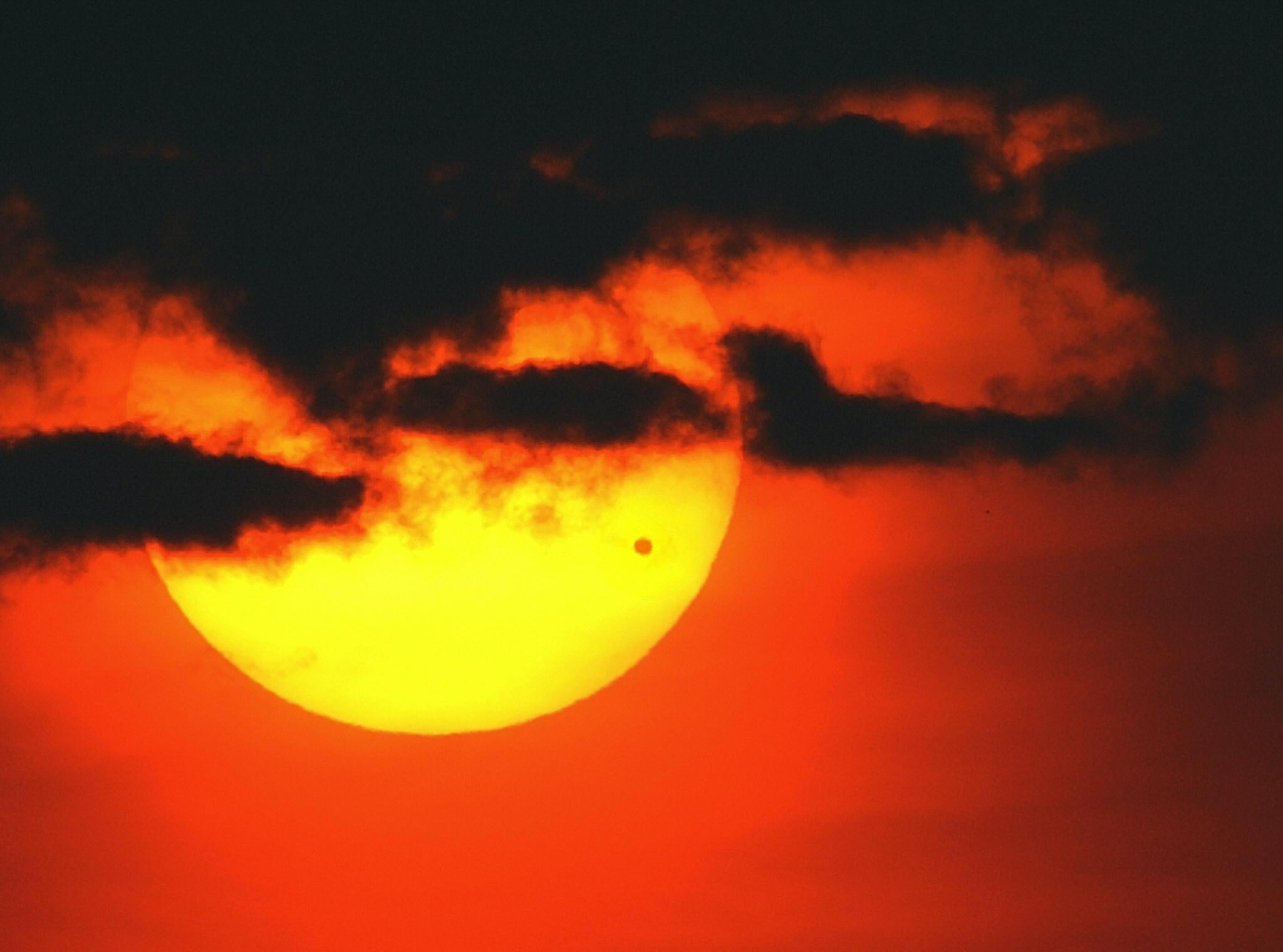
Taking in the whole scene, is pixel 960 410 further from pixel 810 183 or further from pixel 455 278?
pixel 455 278

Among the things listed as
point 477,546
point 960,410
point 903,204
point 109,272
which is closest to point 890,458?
point 960,410

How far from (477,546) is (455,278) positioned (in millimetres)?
1752

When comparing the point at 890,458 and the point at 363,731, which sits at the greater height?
the point at 890,458

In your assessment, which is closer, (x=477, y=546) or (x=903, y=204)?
(x=903, y=204)

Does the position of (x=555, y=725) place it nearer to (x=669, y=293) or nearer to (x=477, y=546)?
(x=477, y=546)

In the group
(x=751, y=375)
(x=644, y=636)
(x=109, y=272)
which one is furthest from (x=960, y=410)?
(x=109, y=272)

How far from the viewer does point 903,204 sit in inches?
441

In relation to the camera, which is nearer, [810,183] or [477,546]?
[810,183]

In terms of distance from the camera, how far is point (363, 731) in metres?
12.1

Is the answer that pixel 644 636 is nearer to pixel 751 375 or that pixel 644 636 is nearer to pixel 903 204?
pixel 751 375

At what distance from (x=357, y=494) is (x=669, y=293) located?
245 cm

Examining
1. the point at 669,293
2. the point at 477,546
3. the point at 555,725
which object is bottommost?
the point at 555,725

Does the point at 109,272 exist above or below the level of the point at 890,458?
above

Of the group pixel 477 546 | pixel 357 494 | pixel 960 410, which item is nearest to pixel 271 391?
pixel 357 494
